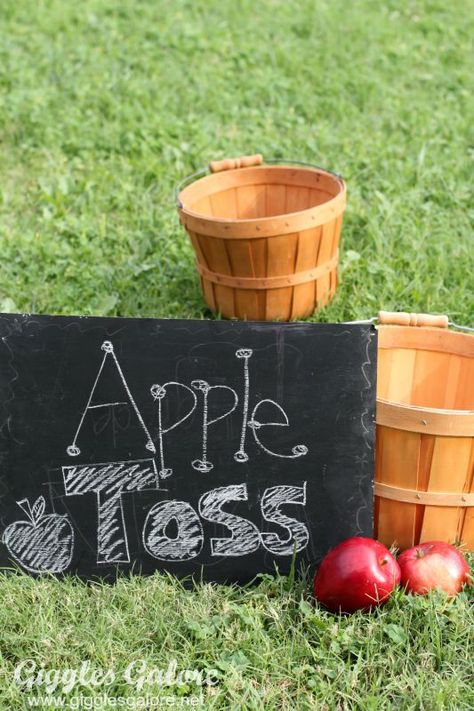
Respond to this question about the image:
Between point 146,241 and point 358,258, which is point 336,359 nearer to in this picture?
point 358,258

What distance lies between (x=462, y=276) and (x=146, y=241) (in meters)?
1.92

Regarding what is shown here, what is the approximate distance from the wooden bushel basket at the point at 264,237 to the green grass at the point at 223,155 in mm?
308

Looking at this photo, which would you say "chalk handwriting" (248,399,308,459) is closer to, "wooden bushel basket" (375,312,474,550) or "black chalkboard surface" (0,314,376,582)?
"black chalkboard surface" (0,314,376,582)

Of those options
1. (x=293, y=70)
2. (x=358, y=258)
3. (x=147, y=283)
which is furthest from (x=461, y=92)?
(x=147, y=283)

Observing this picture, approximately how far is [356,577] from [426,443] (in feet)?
1.63

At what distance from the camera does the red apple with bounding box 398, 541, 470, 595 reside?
2699mm

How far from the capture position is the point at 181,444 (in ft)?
9.18

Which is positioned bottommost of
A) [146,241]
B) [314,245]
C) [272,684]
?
[272,684]

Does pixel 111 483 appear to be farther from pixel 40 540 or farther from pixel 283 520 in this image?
pixel 283 520

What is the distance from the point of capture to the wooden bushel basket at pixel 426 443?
2.71 meters

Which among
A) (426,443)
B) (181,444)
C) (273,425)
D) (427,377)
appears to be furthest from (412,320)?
(181,444)

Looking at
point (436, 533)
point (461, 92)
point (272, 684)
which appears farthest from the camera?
point (461, 92)

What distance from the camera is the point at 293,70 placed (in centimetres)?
764

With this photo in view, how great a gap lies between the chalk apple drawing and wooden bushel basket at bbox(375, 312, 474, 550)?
1.11 metres
